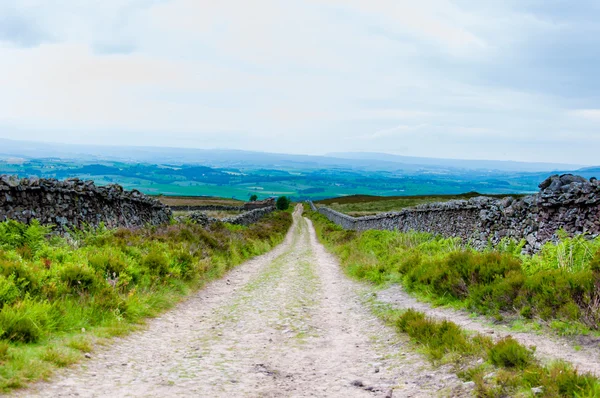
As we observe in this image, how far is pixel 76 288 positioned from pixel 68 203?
785 cm

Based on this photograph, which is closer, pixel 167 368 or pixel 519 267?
pixel 167 368

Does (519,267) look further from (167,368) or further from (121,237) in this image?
(121,237)

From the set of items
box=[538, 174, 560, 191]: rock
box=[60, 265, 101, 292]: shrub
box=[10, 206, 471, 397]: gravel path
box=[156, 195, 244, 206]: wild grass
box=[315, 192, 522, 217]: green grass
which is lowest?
box=[156, 195, 244, 206]: wild grass

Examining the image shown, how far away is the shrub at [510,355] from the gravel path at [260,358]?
0.56 metres

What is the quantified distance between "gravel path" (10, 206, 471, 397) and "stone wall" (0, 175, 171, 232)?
19.1 feet

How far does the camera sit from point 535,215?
12.9 m

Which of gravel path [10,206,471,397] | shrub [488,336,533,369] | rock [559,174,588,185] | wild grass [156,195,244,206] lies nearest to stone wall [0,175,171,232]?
gravel path [10,206,471,397]

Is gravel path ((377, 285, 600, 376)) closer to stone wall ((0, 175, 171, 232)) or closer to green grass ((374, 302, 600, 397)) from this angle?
green grass ((374, 302, 600, 397))

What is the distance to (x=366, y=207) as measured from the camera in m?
99.8

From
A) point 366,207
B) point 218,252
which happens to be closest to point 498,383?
point 218,252

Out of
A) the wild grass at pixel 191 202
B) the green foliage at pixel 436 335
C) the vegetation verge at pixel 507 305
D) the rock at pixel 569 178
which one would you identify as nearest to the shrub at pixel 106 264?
the vegetation verge at pixel 507 305

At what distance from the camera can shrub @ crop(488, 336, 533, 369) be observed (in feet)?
17.6

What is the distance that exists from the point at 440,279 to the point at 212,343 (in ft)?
18.2

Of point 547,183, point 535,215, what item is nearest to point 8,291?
point 535,215
